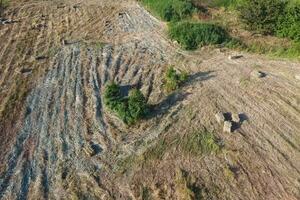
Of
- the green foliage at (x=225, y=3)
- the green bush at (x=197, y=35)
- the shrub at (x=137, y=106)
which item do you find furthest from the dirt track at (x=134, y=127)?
the green foliage at (x=225, y=3)

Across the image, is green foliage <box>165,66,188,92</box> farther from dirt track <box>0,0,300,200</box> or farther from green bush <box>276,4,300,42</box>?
green bush <box>276,4,300,42</box>

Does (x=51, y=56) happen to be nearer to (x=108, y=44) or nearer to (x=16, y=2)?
(x=108, y=44)

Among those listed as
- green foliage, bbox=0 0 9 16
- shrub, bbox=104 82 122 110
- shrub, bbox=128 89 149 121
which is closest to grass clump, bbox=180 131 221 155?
shrub, bbox=128 89 149 121

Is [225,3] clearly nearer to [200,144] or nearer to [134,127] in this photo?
[134,127]

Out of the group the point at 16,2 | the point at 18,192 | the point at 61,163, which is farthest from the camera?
the point at 16,2

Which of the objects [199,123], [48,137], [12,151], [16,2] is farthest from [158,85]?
[16,2]

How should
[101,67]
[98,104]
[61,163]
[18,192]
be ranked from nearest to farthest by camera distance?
[18,192] → [61,163] → [98,104] → [101,67]

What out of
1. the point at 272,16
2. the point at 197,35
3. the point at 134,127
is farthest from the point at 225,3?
the point at 134,127
